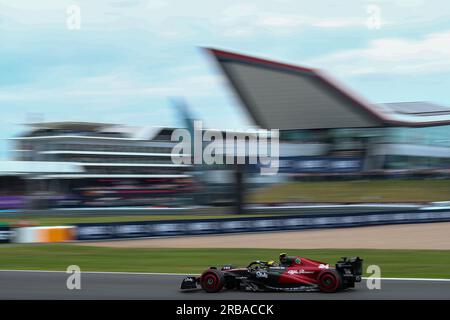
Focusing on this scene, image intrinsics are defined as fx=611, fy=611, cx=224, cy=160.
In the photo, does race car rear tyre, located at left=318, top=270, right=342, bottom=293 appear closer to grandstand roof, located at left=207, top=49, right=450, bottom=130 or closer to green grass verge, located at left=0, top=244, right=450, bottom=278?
green grass verge, located at left=0, top=244, right=450, bottom=278

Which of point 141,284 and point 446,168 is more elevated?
point 446,168

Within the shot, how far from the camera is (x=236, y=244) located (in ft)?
66.5

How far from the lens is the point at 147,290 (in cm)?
1003

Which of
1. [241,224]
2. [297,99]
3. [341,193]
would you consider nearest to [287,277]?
[241,224]

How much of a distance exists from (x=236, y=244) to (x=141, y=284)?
9.62m

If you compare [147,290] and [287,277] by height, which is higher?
[287,277]

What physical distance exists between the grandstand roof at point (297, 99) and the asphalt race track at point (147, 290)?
36.4 metres

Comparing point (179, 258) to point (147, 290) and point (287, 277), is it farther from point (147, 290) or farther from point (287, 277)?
point (287, 277)

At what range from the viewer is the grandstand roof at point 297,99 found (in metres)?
47.6

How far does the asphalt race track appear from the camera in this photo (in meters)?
8.98

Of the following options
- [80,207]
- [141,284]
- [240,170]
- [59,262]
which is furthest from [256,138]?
[141,284]

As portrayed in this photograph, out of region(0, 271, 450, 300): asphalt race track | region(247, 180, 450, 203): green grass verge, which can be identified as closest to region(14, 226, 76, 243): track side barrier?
region(0, 271, 450, 300): asphalt race track

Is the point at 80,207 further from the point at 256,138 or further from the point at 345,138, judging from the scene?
the point at 345,138

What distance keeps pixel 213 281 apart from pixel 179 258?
7379 mm
